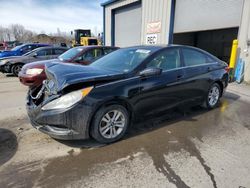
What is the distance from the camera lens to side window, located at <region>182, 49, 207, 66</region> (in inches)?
169

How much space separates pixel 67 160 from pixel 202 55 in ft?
11.9

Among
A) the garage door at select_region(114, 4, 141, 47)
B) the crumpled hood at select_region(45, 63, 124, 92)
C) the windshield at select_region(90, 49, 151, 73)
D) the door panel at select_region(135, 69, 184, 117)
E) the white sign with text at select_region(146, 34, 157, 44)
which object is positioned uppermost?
the garage door at select_region(114, 4, 141, 47)

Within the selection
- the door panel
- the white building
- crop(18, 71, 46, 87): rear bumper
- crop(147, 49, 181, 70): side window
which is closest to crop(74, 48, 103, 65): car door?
crop(18, 71, 46, 87): rear bumper

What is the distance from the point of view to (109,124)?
3217mm

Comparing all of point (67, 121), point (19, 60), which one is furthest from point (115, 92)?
point (19, 60)

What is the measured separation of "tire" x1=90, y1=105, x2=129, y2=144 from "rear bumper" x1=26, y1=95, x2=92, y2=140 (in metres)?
0.14

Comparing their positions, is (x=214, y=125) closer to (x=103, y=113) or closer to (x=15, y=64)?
(x=103, y=113)

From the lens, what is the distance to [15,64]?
9.70 metres

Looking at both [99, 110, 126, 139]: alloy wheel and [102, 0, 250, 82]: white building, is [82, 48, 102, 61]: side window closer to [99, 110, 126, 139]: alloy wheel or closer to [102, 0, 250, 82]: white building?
[99, 110, 126, 139]: alloy wheel

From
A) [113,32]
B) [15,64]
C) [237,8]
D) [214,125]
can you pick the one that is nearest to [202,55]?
[214,125]

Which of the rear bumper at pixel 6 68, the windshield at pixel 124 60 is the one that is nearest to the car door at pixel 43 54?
the rear bumper at pixel 6 68

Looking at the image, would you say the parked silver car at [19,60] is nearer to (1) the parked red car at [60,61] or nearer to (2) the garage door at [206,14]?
(1) the parked red car at [60,61]

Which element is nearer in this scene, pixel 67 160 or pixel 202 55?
pixel 67 160

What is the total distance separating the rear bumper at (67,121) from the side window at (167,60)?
1440mm
